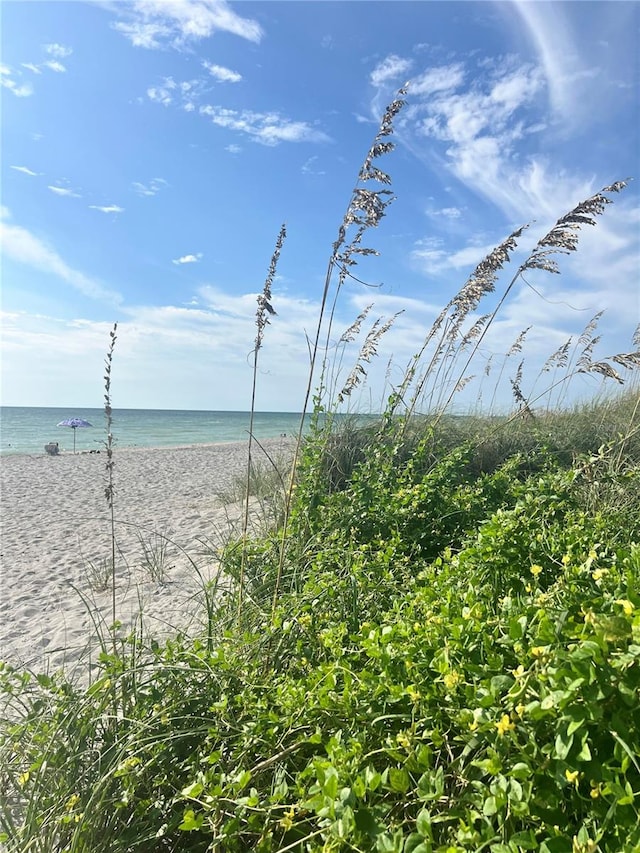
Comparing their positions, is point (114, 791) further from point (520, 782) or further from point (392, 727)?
point (520, 782)

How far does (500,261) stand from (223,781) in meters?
3.70

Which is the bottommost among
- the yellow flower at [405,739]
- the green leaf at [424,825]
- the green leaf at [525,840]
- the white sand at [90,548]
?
the white sand at [90,548]

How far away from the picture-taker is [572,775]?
1.02 m

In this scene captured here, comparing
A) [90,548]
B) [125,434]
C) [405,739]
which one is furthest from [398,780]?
[125,434]

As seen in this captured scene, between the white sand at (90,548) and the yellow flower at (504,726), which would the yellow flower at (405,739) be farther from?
the white sand at (90,548)

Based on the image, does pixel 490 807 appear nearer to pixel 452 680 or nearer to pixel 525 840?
pixel 525 840

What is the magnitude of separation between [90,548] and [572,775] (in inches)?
233

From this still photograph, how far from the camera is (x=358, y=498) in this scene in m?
3.33

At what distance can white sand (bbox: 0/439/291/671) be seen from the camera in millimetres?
3623

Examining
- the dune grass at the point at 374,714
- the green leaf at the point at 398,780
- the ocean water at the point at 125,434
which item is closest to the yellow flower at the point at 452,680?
the dune grass at the point at 374,714

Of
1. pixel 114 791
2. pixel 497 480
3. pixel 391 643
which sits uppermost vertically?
pixel 497 480

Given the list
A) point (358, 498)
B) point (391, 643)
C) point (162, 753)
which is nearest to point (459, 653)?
point (391, 643)

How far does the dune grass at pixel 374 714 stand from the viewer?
1.09m

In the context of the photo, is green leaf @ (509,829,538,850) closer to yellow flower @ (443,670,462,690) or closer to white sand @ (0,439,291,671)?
yellow flower @ (443,670,462,690)
